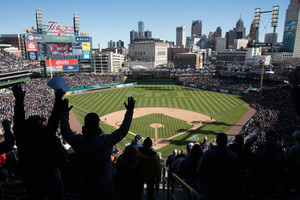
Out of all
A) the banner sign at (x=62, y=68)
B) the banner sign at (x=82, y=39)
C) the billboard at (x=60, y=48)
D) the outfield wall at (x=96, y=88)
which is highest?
the banner sign at (x=82, y=39)

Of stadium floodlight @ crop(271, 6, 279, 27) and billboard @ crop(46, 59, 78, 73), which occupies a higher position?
stadium floodlight @ crop(271, 6, 279, 27)

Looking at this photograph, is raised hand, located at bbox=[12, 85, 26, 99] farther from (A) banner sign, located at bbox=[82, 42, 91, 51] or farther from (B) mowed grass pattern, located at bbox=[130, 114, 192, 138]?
(A) banner sign, located at bbox=[82, 42, 91, 51]

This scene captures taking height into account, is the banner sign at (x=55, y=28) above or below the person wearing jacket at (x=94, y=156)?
above

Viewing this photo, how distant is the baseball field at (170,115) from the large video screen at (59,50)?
1621cm

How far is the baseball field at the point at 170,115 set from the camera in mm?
24211

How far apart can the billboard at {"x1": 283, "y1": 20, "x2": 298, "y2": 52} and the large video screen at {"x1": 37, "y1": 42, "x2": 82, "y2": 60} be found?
125 meters

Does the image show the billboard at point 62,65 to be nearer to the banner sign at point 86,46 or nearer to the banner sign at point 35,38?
the banner sign at point 86,46

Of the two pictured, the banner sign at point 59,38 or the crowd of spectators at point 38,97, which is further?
the banner sign at point 59,38

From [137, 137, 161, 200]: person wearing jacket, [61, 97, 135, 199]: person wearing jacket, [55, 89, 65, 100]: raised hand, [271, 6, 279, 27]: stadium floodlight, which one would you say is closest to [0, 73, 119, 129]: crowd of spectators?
[137, 137, 161, 200]: person wearing jacket

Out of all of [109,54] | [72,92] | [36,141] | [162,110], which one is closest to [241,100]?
[162,110]

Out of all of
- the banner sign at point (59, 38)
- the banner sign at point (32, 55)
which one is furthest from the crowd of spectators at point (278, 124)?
the banner sign at point (59, 38)

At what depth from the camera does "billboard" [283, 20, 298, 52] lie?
123m

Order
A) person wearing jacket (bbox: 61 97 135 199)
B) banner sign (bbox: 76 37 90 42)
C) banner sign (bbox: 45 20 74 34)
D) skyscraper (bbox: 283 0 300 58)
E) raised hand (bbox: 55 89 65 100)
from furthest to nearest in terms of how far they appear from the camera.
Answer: skyscraper (bbox: 283 0 300 58) → banner sign (bbox: 76 37 90 42) → banner sign (bbox: 45 20 74 34) → raised hand (bbox: 55 89 65 100) → person wearing jacket (bbox: 61 97 135 199)

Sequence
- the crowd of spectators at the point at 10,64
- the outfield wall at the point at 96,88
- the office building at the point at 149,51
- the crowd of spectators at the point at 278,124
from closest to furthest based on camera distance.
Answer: the crowd of spectators at the point at 278,124, the crowd of spectators at the point at 10,64, the outfield wall at the point at 96,88, the office building at the point at 149,51
